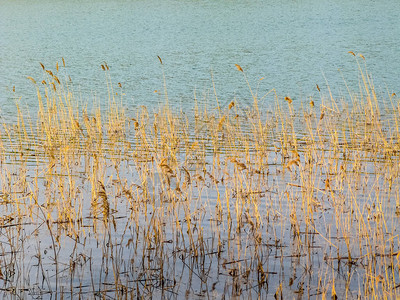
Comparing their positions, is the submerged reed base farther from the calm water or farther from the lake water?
the calm water

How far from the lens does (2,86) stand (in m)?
16.9

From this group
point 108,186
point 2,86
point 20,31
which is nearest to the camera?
point 108,186

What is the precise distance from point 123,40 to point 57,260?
27.4 metres

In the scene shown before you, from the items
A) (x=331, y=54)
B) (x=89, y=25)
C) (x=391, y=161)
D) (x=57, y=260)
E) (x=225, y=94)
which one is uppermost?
(x=89, y=25)

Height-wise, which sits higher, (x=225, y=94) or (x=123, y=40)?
(x=123, y=40)

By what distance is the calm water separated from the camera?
1744cm

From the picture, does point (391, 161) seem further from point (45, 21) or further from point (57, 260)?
point (45, 21)

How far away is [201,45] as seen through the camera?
2742 centimetres

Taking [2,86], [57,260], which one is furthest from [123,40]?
[57,260]

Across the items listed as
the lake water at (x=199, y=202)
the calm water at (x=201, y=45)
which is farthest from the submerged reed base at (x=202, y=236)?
the calm water at (x=201, y=45)

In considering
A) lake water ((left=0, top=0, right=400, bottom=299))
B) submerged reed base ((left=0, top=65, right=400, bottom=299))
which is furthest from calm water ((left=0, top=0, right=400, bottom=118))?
submerged reed base ((left=0, top=65, right=400, bottom=299))

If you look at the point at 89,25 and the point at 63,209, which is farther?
the point at 89,25

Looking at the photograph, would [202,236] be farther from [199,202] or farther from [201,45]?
[201,45]

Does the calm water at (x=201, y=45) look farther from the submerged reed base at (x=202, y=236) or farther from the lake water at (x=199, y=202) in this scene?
the submerged reed base at (x=202, y=236)
